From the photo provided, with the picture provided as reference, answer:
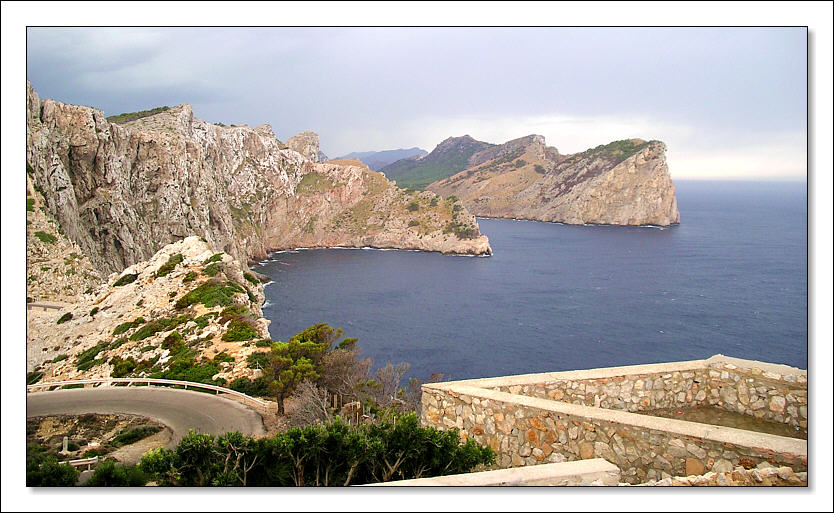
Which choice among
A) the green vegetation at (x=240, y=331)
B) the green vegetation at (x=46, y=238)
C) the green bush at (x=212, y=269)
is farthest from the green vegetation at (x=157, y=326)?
the green vegetation at (x=46, y=238)

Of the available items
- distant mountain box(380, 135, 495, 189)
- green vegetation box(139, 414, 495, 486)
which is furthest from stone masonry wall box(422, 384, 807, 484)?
distant mountain box(380, 135, 495, 189)

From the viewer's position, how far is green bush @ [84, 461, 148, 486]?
494cm

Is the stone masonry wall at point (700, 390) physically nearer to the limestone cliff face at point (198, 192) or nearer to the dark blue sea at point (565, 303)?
the limestone cliff face at point (198, 192)

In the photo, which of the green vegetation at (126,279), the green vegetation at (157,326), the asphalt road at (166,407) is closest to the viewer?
the asphalt road at (166,407)

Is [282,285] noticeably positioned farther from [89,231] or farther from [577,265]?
[577,265]

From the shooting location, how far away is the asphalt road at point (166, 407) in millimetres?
7968

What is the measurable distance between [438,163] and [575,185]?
207 feet

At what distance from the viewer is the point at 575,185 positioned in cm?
11425

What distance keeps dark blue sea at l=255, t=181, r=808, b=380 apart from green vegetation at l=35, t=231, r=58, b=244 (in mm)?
18338

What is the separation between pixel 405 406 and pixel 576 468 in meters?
7.22

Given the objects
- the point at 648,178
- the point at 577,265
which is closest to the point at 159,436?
the point at 577,265

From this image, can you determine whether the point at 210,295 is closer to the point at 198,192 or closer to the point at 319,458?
the point at 319,458

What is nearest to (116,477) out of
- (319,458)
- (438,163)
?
(319,458)

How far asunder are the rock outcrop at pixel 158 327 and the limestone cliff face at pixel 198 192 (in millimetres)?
5452
